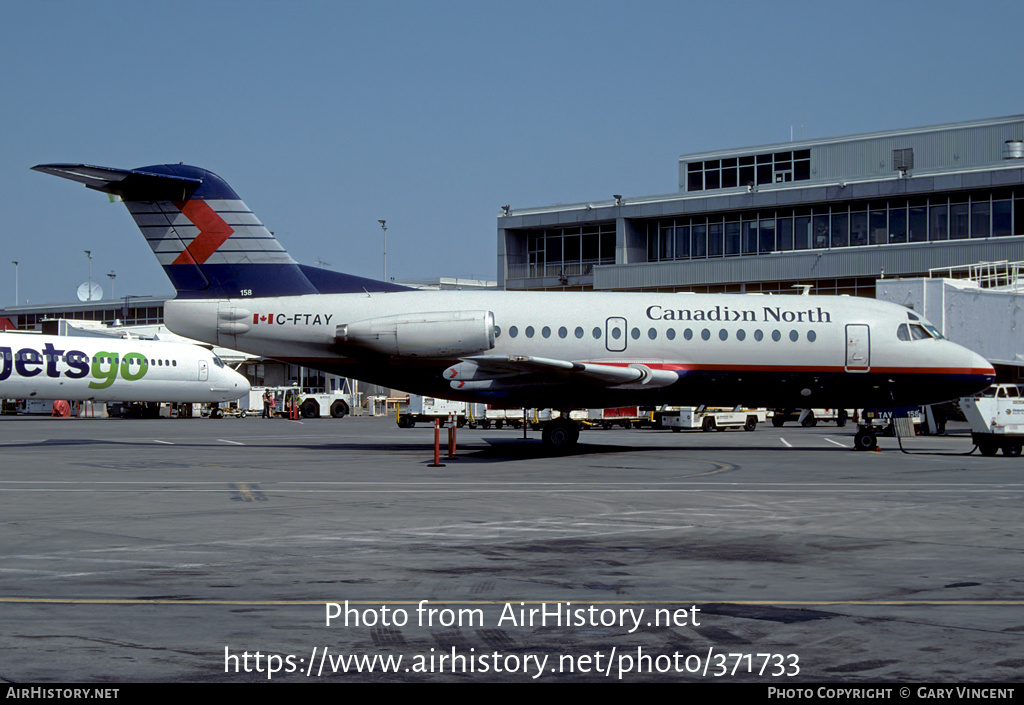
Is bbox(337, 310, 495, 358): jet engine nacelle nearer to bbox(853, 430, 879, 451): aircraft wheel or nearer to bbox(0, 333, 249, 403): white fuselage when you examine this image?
bbox(853, 430, 879, 451): aircraft wheel

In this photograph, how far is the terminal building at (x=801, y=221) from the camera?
5956 cm

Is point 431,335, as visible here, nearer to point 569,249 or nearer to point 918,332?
point 918,332

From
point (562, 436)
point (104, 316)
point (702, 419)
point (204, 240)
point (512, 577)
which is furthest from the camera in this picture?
point (104, 316)

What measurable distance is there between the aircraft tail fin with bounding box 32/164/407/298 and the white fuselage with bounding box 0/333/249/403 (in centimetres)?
2892

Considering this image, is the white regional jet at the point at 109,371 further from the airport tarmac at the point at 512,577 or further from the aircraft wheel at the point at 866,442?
the aircraft wheel at the point at 866,442

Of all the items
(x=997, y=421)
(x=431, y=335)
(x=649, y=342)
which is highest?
(x=431, y=335)

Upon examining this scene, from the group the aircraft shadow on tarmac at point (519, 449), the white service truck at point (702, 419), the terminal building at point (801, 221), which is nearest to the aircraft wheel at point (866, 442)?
the aircraft shadow on tarmac at point (519, 449)

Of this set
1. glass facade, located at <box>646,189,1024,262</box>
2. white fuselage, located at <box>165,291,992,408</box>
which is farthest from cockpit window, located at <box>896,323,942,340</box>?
glass facade, located at <box>646,189,1024,262</box>

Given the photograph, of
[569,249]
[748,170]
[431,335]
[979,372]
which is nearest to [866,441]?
[979,372]

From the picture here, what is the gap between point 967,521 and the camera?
1394 centimetres

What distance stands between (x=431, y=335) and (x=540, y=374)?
10.3 ft

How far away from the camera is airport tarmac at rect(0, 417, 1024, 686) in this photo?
21.1 feet

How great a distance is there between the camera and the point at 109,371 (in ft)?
186

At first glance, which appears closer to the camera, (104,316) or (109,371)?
(109,371)
